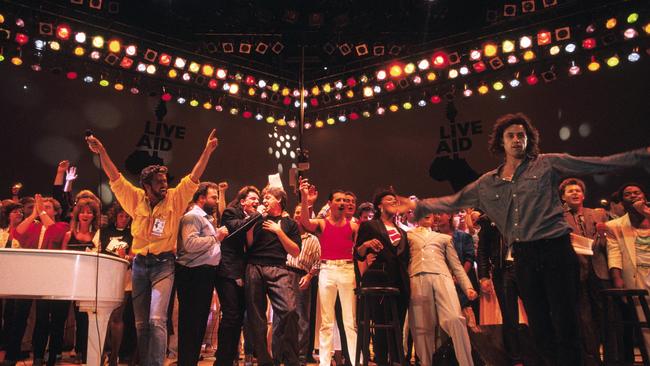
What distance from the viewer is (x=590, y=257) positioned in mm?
5293

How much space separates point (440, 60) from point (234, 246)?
592cm

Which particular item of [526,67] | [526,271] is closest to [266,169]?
[526,67]

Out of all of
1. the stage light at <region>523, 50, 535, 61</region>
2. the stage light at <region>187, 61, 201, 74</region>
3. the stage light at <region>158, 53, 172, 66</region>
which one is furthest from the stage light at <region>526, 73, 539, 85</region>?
the stage light at <region>158, 53, 172, 66</region>

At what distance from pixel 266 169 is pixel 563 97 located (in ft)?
18.5

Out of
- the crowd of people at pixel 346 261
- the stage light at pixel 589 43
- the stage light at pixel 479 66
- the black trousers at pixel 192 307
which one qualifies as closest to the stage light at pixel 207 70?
the crowd of people at pixel 346 261

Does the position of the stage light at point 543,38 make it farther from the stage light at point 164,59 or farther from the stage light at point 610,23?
the stage light at point 164,59

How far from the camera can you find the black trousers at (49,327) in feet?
17.0

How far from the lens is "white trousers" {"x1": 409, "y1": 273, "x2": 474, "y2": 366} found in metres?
4.73

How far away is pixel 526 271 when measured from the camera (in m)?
3.18

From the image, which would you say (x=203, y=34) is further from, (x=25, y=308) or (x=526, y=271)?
(x=526, y=271)

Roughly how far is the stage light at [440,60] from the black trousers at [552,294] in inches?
262

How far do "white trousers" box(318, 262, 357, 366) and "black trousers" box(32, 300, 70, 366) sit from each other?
2.58 meters

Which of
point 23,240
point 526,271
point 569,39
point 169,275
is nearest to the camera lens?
point 526,271

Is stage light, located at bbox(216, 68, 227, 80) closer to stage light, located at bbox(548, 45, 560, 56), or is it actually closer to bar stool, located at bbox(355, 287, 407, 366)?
stage light, located at bbox(548, 45, 560, 56)
